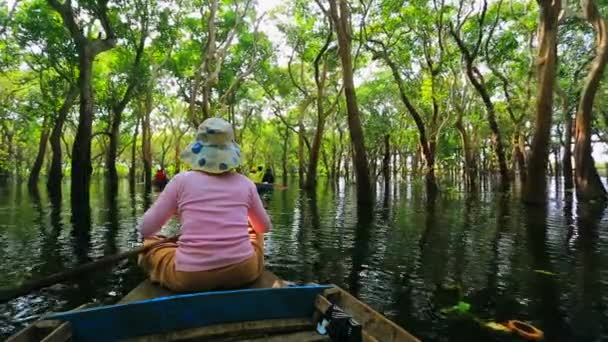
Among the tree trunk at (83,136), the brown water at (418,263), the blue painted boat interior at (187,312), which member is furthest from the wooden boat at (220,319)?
the tree trunk at (83,136)

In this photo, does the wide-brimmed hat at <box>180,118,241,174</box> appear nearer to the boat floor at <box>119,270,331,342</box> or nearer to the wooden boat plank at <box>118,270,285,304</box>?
the wooden boat plank at <box>118,270,285,304</box>

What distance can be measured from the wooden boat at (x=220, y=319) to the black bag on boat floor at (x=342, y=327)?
0.04m

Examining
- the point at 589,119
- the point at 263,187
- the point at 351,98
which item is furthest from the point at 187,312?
the point at 263,187

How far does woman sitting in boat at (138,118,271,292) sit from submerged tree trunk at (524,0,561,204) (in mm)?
13389

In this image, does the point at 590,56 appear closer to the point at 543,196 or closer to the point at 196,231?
the point at 543,196

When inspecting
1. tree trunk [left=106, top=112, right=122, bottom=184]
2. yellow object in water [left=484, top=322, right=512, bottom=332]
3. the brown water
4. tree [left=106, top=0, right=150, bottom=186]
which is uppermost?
tree [left=106, top=0, right=150, bottom=186]

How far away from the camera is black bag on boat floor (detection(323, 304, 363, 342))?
250 cm

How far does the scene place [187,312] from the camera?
9.25 ft

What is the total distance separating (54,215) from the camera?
13375 mm

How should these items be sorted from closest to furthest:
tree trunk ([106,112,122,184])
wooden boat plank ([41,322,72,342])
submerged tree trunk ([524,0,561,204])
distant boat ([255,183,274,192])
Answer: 1. wooden boat plank ([41,322,72,342])
2. submerged tree trunk ([524,0,561,204])
3. distant boat ([255,183,274,192])
4. tree trunk ([106,112,122,184])

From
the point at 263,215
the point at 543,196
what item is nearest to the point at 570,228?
the point at 543,196

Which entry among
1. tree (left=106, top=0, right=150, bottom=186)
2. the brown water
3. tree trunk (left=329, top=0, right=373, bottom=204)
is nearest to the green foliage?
tree (left=106, top=0, right=150, bottom=186)

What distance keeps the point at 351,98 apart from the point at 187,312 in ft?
44.0

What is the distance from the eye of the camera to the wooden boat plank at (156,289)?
3285 millimetres
